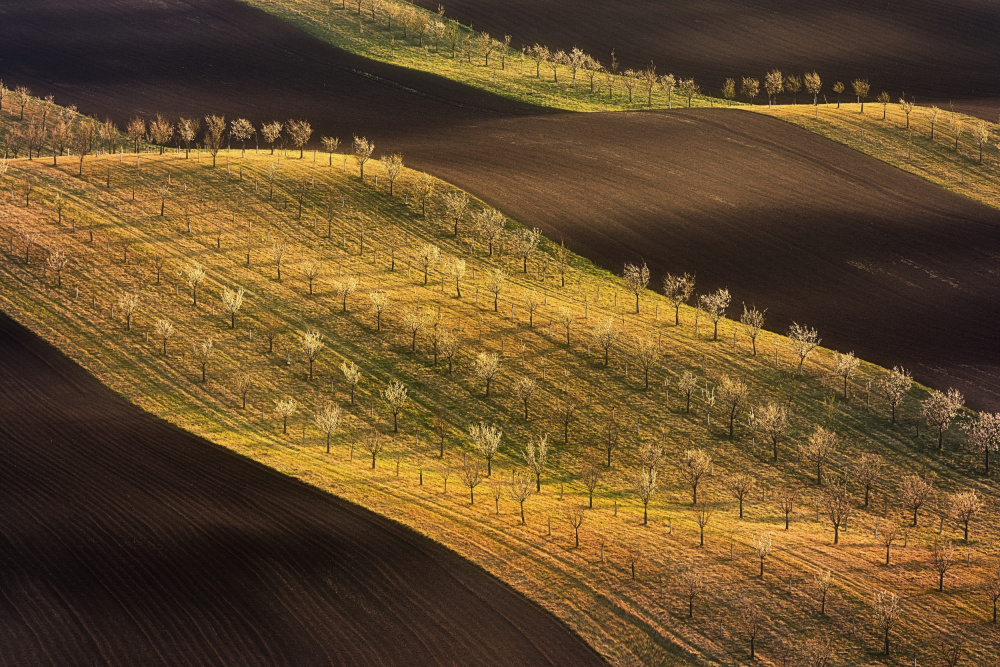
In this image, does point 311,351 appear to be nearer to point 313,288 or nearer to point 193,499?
point 313,288

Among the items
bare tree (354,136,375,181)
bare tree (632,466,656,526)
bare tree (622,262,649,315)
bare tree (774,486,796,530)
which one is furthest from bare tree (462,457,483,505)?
bare tree (354,136,375,181)

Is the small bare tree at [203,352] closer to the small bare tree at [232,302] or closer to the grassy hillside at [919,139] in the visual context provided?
the small bare tree at [232,302]

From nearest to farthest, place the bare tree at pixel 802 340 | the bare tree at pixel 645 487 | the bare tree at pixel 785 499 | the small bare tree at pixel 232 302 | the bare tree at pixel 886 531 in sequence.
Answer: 1. the bare tree at pixel 886 531
2. the bare tree at pixel 645 487
3. the bare tree at pixel 785 499
4. the bare tree at pixel 802 340
5. the small bare tree at pixel 232 302

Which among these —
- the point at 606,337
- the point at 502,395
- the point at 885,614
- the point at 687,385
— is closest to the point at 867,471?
the point at 687,385

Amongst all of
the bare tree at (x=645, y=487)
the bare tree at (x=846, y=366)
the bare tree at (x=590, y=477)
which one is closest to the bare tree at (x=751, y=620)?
the bare tree at (x=645, y=487)

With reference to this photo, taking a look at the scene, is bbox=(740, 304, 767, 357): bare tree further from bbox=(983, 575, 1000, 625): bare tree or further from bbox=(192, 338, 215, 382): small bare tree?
bbox=(192, 338, 215, 382): small bare tree

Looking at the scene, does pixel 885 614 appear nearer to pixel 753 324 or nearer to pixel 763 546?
pixel 763 546
